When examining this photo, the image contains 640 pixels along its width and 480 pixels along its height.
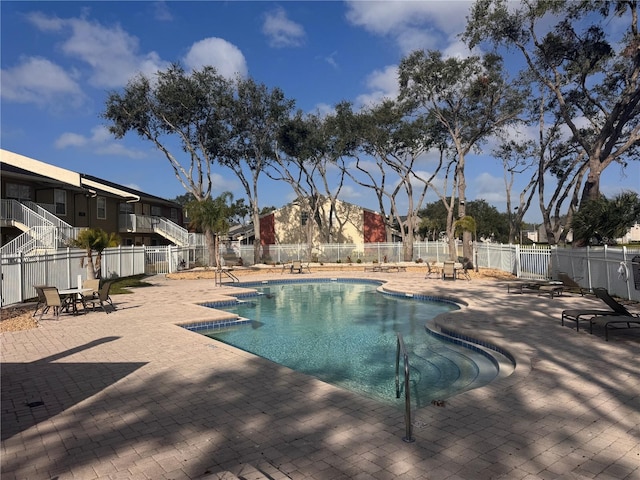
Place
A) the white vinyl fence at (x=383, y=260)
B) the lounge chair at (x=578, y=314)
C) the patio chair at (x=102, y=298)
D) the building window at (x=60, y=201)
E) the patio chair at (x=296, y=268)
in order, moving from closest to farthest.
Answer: the lounge chair at (x=578, y=314), the patio chair at (x=102, y=298), the white vinyl fence at (x=383, y=260), the building window at (x=60, y=201), the patio chair at (x=296, y=268)

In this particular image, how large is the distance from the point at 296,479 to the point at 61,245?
21502mm

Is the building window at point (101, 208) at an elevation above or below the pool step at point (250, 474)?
above

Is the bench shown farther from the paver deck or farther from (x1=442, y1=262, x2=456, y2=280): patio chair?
the paver deck

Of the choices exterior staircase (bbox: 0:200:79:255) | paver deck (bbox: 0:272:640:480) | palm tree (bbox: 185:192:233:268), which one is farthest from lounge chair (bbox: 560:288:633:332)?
palm tree (bbox: 185:192:233:268)

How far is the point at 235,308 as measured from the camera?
14.5 metres

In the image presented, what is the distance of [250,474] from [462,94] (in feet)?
101

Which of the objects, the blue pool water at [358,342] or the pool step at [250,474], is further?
the blue pool water at [358,342]

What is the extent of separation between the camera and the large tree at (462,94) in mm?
28141

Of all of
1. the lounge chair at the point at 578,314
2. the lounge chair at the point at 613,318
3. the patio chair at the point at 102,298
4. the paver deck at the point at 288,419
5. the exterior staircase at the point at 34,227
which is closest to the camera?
the paver deck at the point at 288,419

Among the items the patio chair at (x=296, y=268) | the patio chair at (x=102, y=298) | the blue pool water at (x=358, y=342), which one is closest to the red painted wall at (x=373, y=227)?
the patio chair at (x=296, y=268)

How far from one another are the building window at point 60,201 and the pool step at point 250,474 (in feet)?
85.0

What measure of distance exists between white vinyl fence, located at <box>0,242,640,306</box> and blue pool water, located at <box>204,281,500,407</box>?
509 centimetres

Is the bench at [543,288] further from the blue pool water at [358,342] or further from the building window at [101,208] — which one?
the building window at [101,208]

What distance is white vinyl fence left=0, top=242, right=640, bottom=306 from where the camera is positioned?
40.9 ft
